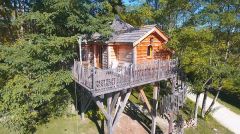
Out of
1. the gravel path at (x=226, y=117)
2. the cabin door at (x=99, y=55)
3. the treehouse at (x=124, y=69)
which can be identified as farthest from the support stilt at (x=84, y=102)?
the gravel path at (x=226, y=117)

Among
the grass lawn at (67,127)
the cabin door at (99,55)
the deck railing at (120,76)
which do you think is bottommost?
the grass lawn at (67,127)

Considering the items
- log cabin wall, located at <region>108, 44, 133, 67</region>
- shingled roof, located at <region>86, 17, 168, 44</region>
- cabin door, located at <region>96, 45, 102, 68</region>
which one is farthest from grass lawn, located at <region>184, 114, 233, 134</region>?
cabin door, located at <region>96, 45, 102, 68</region>

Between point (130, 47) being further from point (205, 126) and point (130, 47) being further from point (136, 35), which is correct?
point (205, 126)

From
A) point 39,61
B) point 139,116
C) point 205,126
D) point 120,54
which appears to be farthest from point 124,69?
→ point 205,126

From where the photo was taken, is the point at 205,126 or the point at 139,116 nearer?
the point at 139,116

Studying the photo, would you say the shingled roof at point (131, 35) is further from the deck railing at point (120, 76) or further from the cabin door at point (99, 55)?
the cabin door at point (99, 55)

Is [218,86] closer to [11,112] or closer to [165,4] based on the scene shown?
[165,4]

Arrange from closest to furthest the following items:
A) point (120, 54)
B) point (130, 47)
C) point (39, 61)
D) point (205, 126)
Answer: point (39, 61) < point (130, 47) < point (120, 54) < point (205, 126)
